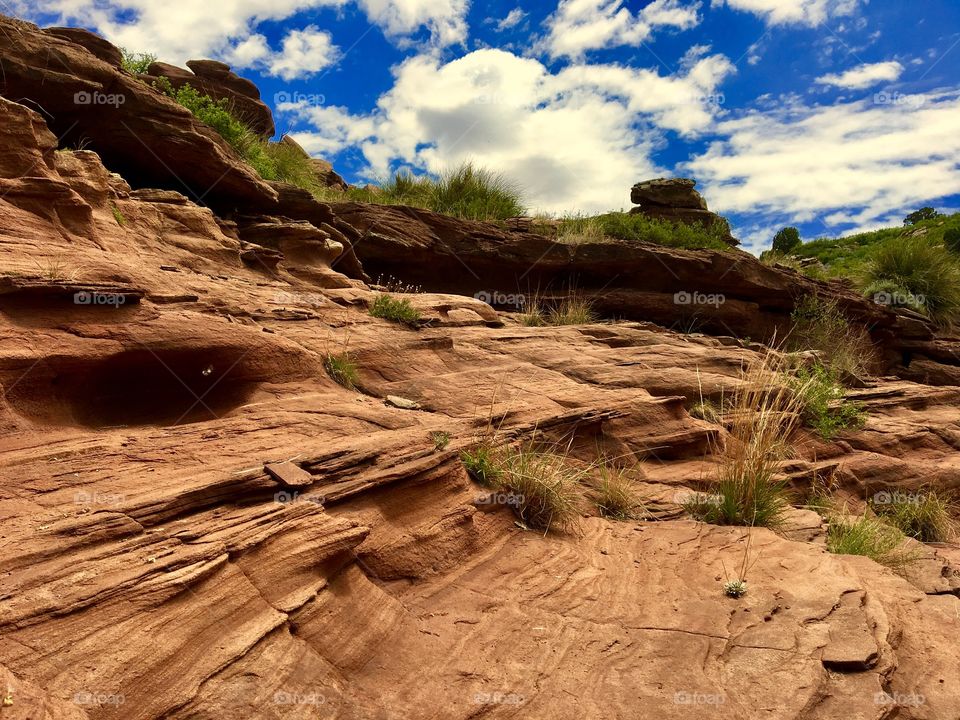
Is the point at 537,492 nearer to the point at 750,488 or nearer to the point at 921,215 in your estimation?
the point at 750,488

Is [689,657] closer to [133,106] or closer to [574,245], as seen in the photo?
[133,106]

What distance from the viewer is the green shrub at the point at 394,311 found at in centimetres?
822

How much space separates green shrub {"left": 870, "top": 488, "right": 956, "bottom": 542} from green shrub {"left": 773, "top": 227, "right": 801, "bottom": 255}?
23898 millimetres

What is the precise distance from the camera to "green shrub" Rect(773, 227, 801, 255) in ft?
95.6

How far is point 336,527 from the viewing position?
12.8 ft

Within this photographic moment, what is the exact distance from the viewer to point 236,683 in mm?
2945

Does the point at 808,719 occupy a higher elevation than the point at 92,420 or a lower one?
lower

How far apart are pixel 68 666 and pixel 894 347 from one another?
17.8m

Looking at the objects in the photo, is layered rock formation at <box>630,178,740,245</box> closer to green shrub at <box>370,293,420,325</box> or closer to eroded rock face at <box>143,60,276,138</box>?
eroded rock face at <box>143,60,276,138</box>

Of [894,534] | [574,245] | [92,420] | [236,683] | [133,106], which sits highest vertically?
[133,106]

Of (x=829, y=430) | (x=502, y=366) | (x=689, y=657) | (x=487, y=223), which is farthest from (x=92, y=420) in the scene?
(x=487, y=223)

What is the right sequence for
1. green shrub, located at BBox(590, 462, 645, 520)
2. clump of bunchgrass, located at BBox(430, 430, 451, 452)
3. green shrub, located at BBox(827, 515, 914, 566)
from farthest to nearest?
green shrub, located at BBox(590, 462, 645, 520) < green shrub, located at BBox(827, 515, 914, 566) < clump of bunchgrass, located at BBox(430, 430, 451, 452)

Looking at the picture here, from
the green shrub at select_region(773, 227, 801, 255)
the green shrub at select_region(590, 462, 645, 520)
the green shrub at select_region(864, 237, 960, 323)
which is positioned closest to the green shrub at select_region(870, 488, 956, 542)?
the green shrub at select_region(590, 462, 645, 520)

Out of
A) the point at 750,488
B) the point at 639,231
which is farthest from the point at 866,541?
the point at 639,231
